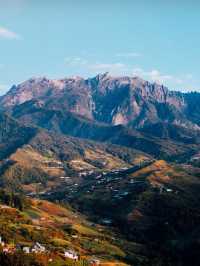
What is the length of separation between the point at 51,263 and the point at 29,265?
56.5ft

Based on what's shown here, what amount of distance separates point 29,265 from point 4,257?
9.09 metres

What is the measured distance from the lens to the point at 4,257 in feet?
596

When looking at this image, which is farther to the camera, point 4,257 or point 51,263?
point 51,263

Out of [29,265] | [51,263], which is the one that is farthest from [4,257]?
[51,263]

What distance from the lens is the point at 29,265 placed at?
182m

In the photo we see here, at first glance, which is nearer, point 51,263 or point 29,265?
point 29,265

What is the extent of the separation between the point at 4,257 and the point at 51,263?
905 inches

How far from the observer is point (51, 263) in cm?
19825

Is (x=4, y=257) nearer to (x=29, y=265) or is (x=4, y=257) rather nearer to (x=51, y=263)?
(x=29, y=265)
